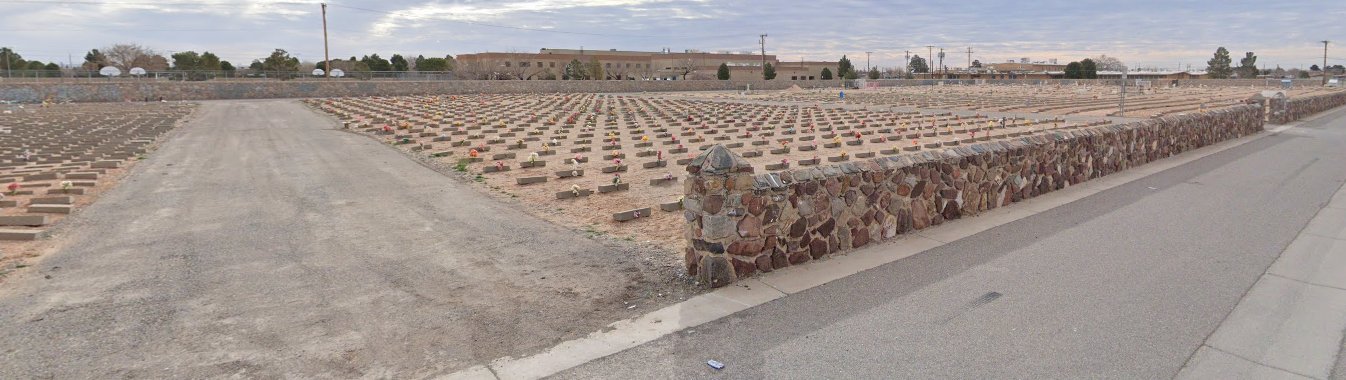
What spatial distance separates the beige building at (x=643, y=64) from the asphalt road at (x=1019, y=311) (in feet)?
338

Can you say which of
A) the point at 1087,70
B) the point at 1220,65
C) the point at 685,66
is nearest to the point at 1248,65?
the point at 1220,65

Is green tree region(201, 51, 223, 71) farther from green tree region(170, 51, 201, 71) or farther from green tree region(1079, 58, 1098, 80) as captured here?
green tree region(1079, 58, 1098, 80)

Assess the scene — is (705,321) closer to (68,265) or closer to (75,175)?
(68,265)

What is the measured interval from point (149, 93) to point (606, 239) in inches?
2151

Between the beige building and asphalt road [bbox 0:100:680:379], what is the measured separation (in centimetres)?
9961

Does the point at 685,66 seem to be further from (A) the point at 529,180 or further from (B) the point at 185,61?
(A) the point at 529,180

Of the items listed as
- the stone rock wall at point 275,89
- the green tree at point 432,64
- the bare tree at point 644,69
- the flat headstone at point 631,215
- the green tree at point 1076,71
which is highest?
the bare tree at point 644,69

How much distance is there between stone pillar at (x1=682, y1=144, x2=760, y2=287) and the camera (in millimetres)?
6102

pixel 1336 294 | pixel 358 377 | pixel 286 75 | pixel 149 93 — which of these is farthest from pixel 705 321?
pixel 286 75

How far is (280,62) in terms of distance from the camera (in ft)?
267

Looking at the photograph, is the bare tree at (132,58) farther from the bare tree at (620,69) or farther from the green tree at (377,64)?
the bare tree at (620,69)

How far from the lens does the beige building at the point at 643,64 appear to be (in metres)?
116

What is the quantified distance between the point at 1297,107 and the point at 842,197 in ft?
101

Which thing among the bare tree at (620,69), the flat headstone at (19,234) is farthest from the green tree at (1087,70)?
the flat headstone at (19,234)
